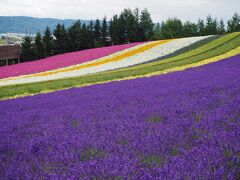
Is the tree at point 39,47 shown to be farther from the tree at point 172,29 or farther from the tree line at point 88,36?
the tree at point 172,29

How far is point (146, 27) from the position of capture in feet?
268

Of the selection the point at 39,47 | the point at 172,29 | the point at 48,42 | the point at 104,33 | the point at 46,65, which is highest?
the point at 172,29

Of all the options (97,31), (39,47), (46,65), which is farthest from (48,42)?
(46,65)

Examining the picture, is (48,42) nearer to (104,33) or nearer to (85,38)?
(85,38)

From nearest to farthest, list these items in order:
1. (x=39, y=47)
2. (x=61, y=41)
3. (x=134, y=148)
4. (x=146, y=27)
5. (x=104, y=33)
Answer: (x=134, y=148)
(x=39, y=47)
(x=61, y=41)
(x=104, y=33)
(x=146, y=27)

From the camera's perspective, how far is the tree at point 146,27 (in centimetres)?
7900

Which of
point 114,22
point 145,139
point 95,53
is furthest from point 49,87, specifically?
point 114,22

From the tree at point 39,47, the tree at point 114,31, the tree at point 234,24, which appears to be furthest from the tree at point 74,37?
the tree at point 234,24

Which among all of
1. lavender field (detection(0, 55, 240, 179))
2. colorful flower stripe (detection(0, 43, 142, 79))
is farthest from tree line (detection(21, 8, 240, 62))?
lavender field (detection(0, 55, 240, 179))

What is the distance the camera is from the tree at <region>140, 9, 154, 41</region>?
79.0m

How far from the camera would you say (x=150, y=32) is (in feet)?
277

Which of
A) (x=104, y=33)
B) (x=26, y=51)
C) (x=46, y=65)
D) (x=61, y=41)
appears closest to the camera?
(x=46, y=65)

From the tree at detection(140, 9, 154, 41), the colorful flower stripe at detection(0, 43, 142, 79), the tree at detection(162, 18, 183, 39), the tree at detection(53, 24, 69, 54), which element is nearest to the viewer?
the colorful flower stripe at detection(0, 43, 142, 79)

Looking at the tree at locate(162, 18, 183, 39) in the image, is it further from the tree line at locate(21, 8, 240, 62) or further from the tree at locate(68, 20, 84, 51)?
the tree at locate(68, 20, 84, 51)
